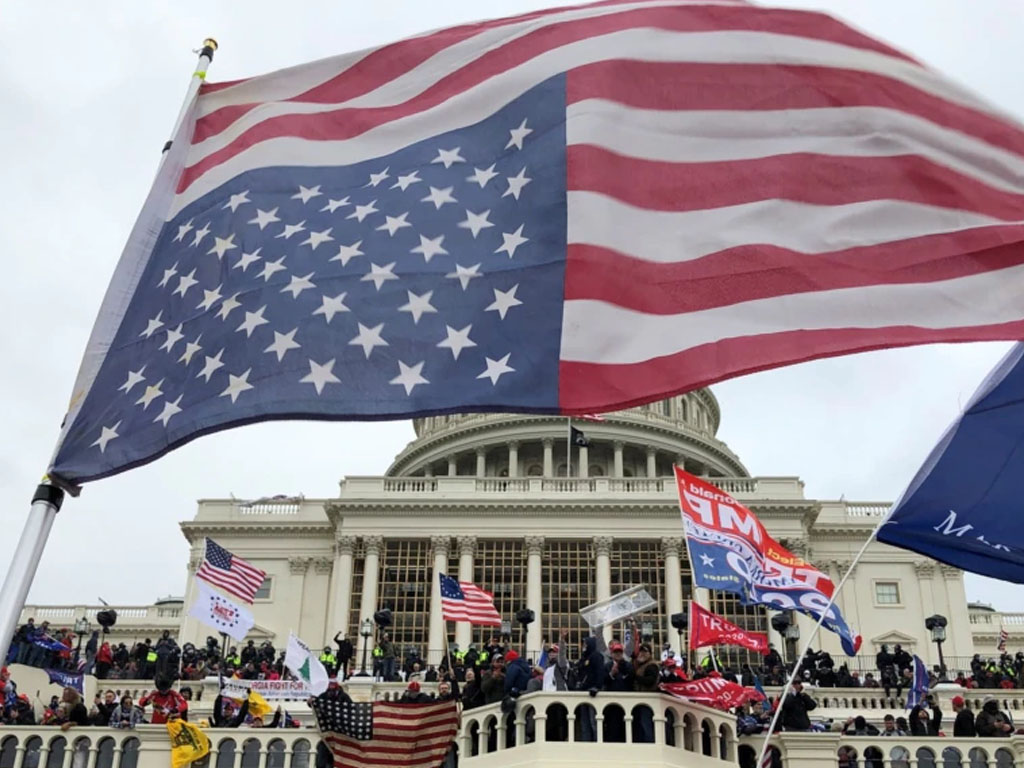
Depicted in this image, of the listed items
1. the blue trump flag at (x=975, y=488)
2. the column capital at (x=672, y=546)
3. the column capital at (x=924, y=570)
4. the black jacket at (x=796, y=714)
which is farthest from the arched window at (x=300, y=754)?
the column capital at (x=924, y=570)

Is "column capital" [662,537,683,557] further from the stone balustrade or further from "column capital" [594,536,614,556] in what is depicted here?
the stone balustrade

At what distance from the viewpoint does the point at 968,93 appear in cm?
926

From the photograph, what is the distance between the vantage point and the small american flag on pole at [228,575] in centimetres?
3294

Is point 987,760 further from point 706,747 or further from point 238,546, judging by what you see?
point 238,546

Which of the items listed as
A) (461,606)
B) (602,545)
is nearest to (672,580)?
(602,545)

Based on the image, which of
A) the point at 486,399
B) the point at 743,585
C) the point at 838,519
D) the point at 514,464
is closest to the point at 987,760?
the point at 743,585

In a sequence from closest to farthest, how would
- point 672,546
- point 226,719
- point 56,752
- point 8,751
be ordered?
point 56,752 < point 8,751 < point 226,719 < point 672,546

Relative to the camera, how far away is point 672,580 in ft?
206

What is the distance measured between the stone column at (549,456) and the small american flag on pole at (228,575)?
156 ft

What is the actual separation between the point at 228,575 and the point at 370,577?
30181 millimetres

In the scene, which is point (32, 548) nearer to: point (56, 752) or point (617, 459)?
point (56, 752)

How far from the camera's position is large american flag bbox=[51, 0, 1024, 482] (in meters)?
8.58

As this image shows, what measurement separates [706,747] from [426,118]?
11770 millimetres

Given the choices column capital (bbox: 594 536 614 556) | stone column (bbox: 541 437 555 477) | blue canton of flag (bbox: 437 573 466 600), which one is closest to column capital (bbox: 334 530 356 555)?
column capital (bbox: 594 536 614 556)
